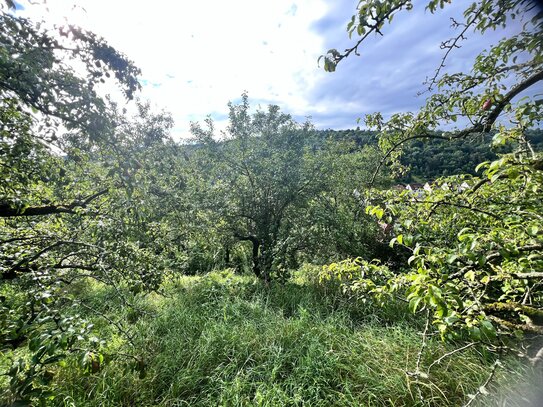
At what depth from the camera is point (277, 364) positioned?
3.00m

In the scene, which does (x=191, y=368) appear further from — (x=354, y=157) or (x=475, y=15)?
(x=354, y=157)

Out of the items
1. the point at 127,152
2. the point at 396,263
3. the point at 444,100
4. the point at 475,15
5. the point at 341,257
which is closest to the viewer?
the point at 475,15

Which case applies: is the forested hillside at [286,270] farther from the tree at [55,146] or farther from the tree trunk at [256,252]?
the tree trunk at [256,252]

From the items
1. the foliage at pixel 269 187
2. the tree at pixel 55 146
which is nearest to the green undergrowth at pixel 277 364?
the tree at pixel 55 146

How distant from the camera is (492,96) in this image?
5.27 ft

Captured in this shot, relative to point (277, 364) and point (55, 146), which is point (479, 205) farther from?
point (55, 146)

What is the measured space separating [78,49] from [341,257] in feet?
17.2

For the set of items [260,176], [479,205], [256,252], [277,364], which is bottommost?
[277,364]

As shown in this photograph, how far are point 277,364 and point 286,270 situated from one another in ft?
7.83

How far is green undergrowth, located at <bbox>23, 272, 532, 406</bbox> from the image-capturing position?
8.34ft

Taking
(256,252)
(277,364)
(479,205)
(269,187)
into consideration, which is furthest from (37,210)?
(256,252)

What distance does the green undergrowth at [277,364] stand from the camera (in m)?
2.54

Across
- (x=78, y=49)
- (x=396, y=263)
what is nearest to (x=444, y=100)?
(x=78, y=49)

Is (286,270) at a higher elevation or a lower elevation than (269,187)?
lower
